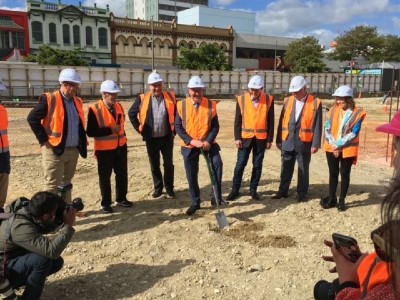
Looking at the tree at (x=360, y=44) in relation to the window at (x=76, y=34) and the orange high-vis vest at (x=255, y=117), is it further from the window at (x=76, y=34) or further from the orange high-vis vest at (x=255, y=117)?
the orange high-vis vest at (x=255, y=117)

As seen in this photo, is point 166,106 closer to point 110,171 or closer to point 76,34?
point 110,171

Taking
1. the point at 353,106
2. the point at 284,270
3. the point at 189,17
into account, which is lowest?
the point at 284,270

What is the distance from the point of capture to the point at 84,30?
50.7 meters

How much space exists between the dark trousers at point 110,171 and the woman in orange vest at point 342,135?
2.90 metres

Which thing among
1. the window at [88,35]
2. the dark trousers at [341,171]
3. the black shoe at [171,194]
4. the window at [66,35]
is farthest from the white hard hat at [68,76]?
the window at [88,35]

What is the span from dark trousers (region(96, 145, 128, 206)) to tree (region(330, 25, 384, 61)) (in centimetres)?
5971

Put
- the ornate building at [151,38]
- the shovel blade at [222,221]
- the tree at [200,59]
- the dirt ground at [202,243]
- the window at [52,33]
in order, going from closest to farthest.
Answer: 1. the dirt ground at [202,243]
2. the shovel blade at [222,221]
3. the tree at [200,59]
4. the window at [52,33]
5. the ornate building at [151,38]

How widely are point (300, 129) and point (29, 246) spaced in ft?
13.2

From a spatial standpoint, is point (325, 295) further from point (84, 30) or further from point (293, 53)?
point (293, 53)

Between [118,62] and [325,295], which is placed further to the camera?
[118,62]

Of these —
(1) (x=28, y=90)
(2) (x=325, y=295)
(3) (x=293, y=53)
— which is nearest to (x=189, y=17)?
(3) (x=293, y=53)

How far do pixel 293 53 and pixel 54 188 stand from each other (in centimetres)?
5489

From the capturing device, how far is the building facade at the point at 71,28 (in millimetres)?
47625

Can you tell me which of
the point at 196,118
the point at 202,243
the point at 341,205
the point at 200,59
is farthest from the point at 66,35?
the point at 202,243
